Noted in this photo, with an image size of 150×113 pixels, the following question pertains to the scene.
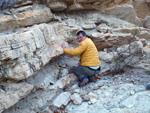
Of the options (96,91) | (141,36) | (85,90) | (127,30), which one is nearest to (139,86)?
(96,91)

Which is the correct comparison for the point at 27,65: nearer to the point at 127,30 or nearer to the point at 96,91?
the point at 96,91

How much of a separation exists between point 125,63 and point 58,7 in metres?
2.70

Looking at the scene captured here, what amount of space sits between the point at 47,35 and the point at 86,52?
3.69 ft

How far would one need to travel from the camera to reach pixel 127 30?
5430 millimetres

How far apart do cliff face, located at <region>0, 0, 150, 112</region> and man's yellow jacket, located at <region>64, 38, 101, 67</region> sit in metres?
0.37

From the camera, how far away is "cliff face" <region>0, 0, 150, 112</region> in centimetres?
272

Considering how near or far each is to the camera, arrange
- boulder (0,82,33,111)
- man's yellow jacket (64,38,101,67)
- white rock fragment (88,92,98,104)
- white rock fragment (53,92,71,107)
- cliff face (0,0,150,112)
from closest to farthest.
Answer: boulder (0,82,33,111) → cliff face (0,0,150,112) → white rock fragment (53,92,71,107) → white rock fragment (88,92,98,104) → man's yellow jacket (64,38,101,67)

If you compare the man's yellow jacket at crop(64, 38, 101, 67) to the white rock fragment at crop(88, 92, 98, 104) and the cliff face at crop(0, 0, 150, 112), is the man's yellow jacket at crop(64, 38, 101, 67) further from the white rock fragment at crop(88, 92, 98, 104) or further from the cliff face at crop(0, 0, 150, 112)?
the white rock fragment at crop(88, 92, 98, 104)

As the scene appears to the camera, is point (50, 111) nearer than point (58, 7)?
Yes

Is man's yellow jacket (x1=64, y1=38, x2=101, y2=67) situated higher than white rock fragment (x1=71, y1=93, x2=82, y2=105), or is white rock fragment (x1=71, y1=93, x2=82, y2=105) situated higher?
man's yellow jacket (x1=64, y1=38, x2=101, y2=67)

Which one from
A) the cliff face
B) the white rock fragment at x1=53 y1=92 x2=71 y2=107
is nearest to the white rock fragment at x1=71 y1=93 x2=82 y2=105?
the white rock fragment at x1=53 y1=92 x2=71 y2=107

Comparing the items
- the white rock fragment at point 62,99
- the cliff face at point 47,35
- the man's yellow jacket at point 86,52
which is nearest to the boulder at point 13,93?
the cliff face at point 47,35

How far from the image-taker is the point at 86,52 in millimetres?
4000

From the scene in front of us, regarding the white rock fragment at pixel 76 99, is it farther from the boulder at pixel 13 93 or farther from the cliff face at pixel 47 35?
the boulder at pixel 13 93
